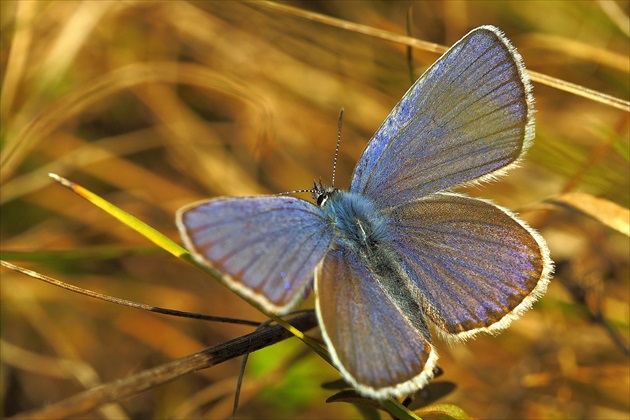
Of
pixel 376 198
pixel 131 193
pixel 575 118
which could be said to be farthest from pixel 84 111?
pixel 575 118

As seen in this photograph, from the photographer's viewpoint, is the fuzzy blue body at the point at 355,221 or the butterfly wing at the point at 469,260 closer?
the butterfly wing at the point at 469,260

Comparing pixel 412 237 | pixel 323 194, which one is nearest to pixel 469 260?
pixel 412 237

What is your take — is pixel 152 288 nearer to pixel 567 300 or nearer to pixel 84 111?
pixel 84 111

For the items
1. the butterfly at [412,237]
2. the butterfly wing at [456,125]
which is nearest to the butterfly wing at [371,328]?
the butterfly at [412,237]

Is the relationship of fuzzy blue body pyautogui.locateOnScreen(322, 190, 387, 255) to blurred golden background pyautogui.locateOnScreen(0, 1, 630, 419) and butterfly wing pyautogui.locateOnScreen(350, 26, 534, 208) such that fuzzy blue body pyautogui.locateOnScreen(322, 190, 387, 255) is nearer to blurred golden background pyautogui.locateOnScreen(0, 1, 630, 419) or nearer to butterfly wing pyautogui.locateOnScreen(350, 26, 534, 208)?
butterfly wing pyautogui.locateOnScreen(350, 26, 534, 208)

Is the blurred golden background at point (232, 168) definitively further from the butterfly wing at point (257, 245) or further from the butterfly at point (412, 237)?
the butterfly wing at point (257, 245)

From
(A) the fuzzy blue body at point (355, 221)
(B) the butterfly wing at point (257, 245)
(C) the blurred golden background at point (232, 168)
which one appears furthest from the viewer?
(C) the blurred golden background at point (232, 168)
